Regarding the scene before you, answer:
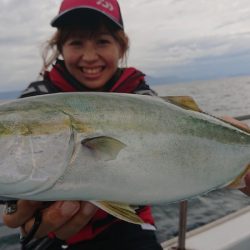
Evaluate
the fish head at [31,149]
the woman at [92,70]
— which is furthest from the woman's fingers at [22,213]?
the woman at [92,70]

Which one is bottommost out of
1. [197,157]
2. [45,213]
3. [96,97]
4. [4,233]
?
[4,233]

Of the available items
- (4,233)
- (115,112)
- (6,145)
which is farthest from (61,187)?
(4,233)

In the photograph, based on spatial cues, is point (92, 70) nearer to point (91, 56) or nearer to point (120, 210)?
point (91, 56)

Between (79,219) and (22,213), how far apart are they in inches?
15.0

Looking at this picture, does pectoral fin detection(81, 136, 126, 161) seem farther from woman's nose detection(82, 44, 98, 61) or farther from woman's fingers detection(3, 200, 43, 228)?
woman's nose detection(82, 44, 98, 61)

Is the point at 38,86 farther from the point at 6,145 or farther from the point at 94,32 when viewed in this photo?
the point at 6,145

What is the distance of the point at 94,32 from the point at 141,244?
1949 mm

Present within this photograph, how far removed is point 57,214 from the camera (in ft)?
7.57

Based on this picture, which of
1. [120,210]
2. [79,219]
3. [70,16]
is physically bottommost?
[79,219]

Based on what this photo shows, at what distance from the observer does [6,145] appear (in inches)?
78.0

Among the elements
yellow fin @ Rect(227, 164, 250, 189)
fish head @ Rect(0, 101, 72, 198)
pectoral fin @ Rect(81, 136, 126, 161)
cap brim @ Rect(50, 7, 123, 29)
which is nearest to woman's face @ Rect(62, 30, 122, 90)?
cap brim @ Rect(50, 7, 123, 29)

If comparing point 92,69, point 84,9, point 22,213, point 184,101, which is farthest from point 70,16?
point 22,213

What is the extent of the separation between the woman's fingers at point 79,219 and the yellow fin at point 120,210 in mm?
308

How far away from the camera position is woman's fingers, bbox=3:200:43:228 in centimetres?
232
